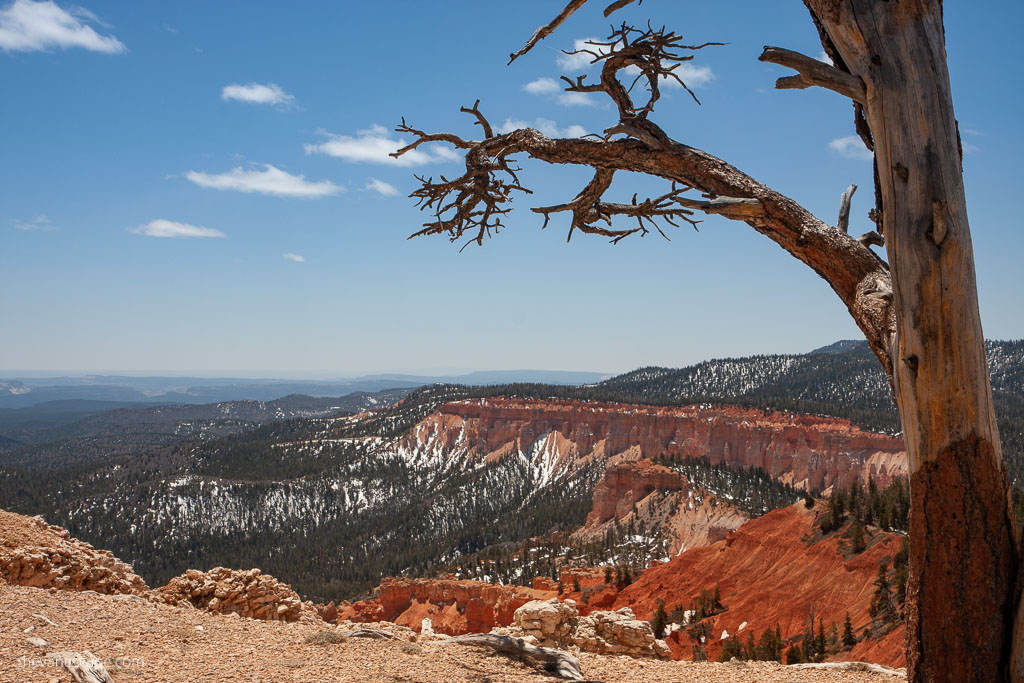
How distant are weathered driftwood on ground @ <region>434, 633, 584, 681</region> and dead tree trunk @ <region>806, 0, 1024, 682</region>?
3.53 meters

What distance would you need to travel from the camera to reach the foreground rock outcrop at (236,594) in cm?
1215

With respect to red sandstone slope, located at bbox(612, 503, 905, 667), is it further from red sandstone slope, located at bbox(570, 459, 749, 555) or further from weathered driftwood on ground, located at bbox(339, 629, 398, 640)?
weathered driftwood on ground, located at bbox(339, 629, 398, 640)

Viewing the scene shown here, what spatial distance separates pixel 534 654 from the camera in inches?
287

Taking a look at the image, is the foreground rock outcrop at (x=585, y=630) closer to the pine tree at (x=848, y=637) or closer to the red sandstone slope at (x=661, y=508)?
the pine tree at (x=848, y=637)

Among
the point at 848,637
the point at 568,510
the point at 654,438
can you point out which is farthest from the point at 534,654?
the point at 654,438

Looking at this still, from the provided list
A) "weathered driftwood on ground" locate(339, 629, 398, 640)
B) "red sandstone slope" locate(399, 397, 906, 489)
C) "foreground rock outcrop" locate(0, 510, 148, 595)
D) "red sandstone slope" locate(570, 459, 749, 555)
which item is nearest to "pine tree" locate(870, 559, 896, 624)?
"weathered driftwood on ground" locate(339, 629, 398, 640)

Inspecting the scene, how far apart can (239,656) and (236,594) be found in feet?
22.9

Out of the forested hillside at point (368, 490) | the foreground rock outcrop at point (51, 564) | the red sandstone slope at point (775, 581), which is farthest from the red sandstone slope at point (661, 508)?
the foreground rock outcrop at point (51, 564)

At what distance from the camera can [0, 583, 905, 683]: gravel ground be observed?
5.56m

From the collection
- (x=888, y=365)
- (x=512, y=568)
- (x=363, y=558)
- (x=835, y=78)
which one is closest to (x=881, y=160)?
(x=835, y=78)

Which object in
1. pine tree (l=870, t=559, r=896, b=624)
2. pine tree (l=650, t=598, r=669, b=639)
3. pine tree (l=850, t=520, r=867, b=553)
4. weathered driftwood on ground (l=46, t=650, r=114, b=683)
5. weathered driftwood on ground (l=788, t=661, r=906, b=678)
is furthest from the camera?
pine tree (l=850, t=520, r=867, b=553)

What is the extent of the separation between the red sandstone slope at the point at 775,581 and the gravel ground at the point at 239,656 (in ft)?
39.2

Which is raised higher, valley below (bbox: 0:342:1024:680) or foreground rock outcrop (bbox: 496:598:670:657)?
foreground rock outcrop (bbox: 496:598:670:657)

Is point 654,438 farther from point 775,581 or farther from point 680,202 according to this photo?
point 680,202
